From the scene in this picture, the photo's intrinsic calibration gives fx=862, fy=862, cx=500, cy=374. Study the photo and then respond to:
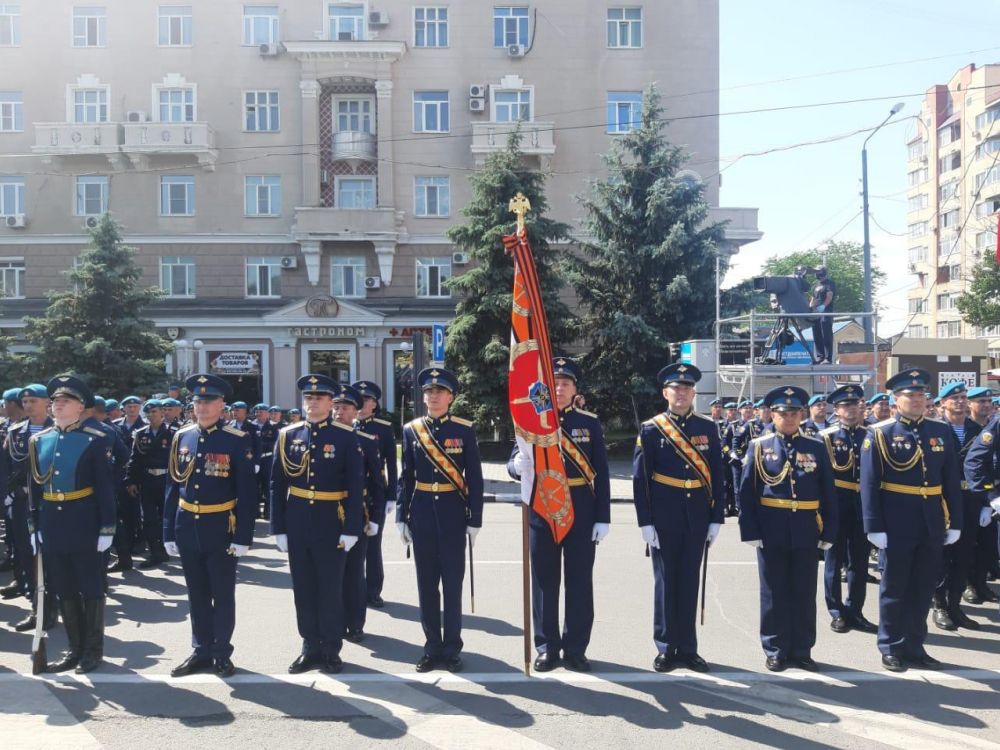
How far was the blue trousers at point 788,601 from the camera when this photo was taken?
6102 millimetres

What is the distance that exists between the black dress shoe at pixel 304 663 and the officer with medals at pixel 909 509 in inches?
159

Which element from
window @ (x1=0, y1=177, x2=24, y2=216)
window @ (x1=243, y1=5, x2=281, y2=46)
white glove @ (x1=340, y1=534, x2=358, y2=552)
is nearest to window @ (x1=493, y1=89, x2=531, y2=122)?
window @ (x1=243, y1=5, x2=281, y2=46)

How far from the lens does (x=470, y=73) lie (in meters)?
30.7

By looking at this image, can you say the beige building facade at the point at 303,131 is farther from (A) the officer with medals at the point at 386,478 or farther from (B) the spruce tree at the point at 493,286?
(A) the officer with medals at the point at 386,478

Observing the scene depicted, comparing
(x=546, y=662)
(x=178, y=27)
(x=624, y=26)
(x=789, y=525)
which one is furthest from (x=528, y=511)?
(x=178, y=27)

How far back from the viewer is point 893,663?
6035mm

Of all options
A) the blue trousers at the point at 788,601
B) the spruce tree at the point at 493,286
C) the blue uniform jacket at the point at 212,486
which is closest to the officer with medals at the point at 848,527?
the blue trousers at the point at 788,601

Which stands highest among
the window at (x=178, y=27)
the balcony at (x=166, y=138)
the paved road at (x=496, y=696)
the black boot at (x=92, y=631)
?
the window at (x=178, y=27)

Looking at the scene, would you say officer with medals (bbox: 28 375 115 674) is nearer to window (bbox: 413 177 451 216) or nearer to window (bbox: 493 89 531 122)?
window (bbox: 413 177 451 216)

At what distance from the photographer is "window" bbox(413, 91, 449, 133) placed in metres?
30.5

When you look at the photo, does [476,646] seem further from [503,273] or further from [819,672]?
[503,273]

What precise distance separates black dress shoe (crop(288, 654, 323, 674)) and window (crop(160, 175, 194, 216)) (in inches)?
1064

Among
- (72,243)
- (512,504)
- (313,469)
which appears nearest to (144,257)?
(72,243)

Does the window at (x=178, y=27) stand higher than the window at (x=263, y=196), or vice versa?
the window at (x=178, y=27)
